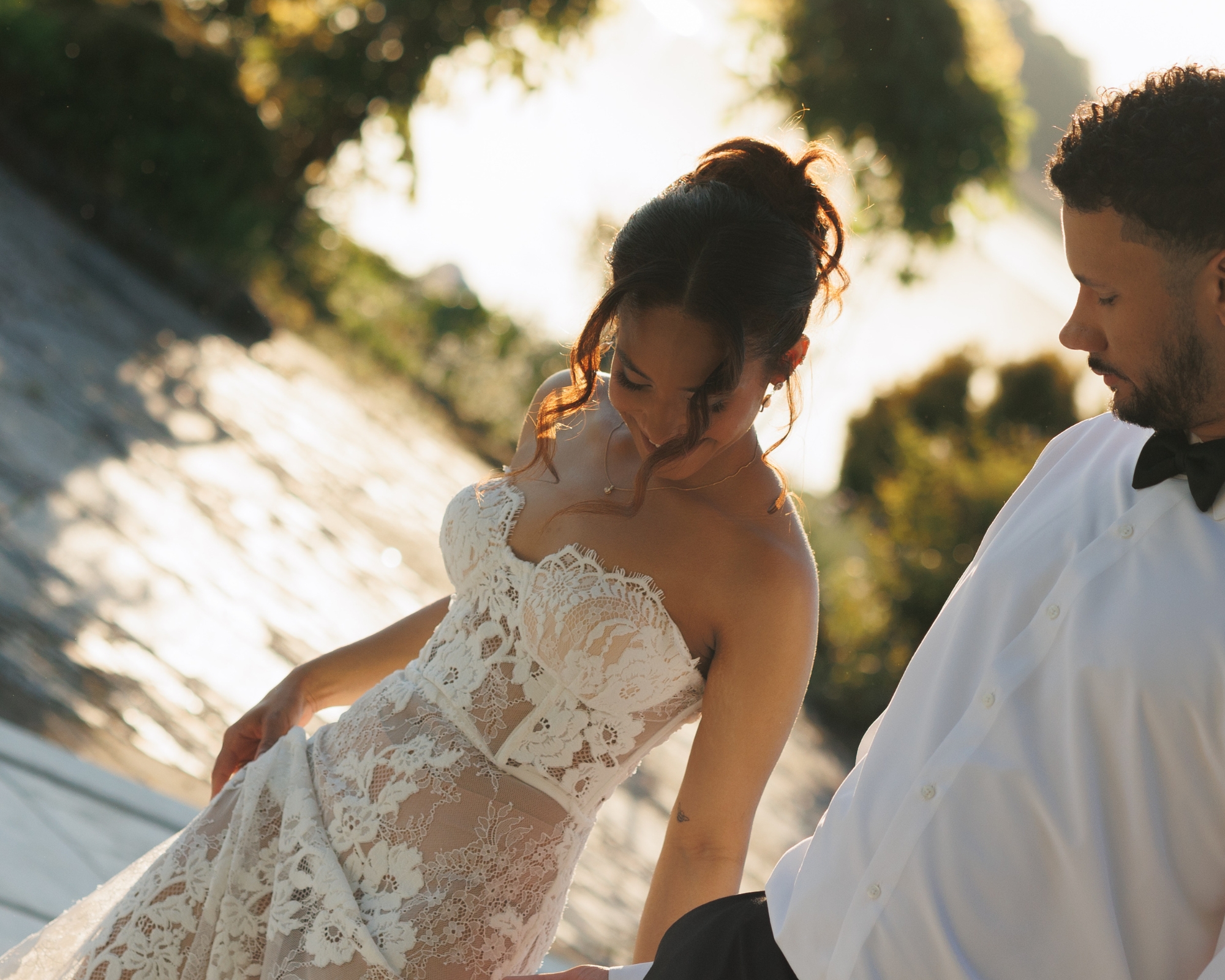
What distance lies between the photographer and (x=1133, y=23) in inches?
113

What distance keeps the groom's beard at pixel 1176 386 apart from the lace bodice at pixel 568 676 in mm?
647

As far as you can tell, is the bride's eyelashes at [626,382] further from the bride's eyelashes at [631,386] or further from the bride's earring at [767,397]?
the bride's earring at [767,397]

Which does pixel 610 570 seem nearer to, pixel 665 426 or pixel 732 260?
pixel 665 426

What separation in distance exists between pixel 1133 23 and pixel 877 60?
6.39 m

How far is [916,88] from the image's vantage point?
28.3ft

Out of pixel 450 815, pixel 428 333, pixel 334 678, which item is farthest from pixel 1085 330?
pixel 428 333

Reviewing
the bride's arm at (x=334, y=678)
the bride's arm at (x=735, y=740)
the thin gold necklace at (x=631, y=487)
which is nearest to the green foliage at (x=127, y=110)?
the bride's arm at (x=334, y=678)

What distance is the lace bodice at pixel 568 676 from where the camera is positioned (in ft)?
4.96

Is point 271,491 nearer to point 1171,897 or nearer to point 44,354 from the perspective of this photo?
point 44,354

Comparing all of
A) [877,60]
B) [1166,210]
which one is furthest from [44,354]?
[877,60]

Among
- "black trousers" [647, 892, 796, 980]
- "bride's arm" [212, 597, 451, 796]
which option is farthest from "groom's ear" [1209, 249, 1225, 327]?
"bride's arm" [212, 597, 451, 796]

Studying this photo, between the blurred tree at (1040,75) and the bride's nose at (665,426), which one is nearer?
the bride's nose at (665,426)

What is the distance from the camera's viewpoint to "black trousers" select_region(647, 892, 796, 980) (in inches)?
46.9

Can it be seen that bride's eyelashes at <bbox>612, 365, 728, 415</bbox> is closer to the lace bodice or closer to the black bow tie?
the lace bodice
